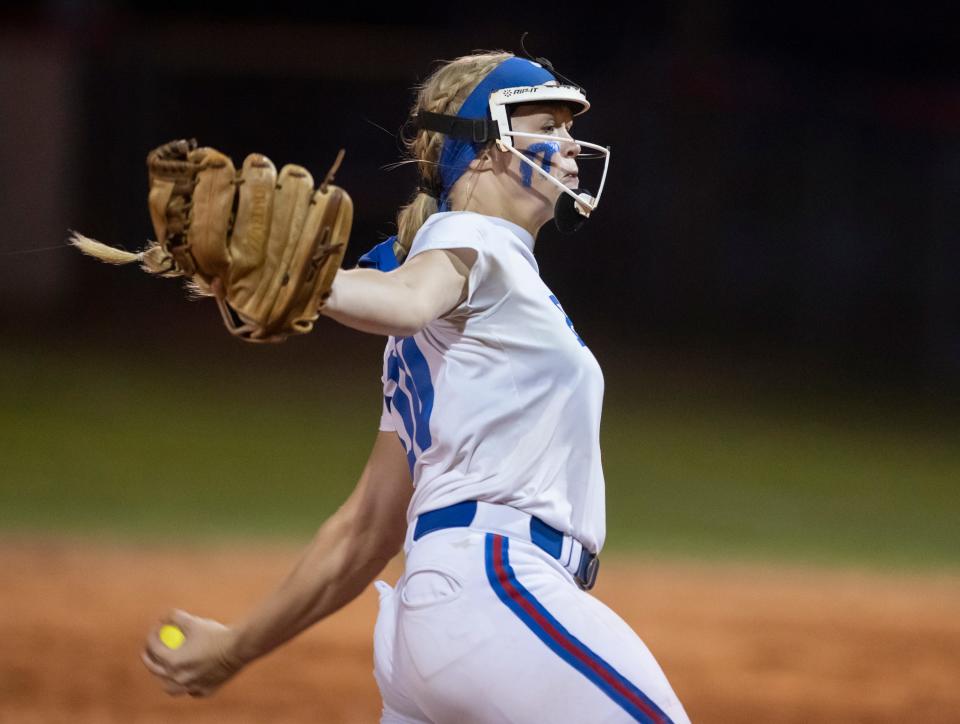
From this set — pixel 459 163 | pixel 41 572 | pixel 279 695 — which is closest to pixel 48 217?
pixel 41 572

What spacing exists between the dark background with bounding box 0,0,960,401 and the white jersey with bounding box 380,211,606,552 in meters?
13.8

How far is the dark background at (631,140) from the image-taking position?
668 inches

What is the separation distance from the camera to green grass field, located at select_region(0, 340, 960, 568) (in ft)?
27.6

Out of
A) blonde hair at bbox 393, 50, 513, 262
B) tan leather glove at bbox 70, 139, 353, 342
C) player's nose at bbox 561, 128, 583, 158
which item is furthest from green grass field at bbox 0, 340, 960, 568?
tan leather glove at bbox 70, 139, 353, 342

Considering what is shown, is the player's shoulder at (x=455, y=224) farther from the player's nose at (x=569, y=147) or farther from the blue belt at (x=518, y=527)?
the blue belt at (x=518, y=527)

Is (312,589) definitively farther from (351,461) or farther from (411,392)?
(351,461)

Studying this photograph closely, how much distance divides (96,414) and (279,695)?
Answer: 6742 millimetres

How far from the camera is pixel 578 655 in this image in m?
2.15

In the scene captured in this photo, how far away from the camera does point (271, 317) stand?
1971 millimetres

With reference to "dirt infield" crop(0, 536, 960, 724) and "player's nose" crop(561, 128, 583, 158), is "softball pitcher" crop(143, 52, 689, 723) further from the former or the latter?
"dirt infield" crop(0, 536, 960, 724)

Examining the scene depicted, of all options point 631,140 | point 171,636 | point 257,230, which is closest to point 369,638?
point 171,636

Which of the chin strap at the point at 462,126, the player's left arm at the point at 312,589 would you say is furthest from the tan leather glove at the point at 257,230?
the player's left arm at the point at 312,589

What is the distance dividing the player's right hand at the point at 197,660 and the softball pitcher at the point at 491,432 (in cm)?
2

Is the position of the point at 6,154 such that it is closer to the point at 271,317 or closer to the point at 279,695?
the point at 279,695
